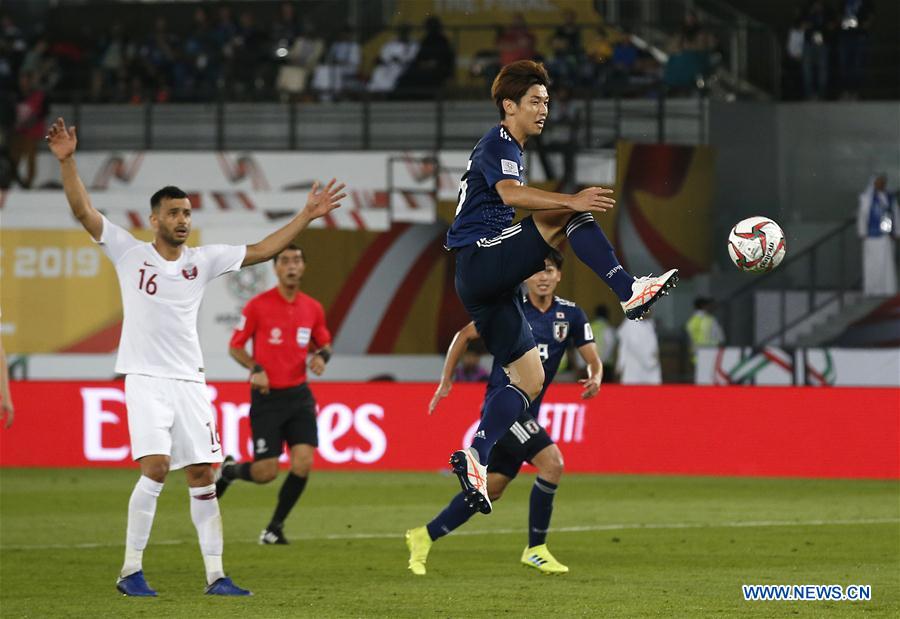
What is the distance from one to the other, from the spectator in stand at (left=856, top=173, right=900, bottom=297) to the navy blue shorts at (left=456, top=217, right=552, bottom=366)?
1695cm

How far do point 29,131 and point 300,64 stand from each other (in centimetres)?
469

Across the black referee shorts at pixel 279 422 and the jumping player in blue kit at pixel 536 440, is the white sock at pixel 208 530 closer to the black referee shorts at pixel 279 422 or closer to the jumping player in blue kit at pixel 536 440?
the jumping player in blue kit at pixel 536 440

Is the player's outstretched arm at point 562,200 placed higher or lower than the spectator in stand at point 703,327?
higher

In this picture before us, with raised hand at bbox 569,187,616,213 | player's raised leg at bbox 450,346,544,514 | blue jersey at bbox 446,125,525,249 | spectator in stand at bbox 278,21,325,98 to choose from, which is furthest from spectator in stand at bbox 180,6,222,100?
raised hand at bbox 569,187,616,213

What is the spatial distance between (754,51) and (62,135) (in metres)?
21.2

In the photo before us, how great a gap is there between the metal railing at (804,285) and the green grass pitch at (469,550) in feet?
23.4

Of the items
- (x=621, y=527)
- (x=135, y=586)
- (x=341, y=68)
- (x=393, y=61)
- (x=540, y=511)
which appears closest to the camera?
(x=135, y=586)

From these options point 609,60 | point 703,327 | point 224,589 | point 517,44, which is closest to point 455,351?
point 224,589

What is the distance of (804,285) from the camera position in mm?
26047

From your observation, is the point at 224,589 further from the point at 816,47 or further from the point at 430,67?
the point at 816,47

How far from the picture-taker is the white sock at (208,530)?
9.35 m

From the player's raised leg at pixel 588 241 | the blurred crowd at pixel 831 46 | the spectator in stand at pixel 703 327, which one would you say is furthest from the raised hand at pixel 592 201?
the blurred crowd at pixel 831 46

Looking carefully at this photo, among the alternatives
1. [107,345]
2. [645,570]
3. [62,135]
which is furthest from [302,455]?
[107,345]

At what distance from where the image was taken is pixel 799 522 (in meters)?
13.7
